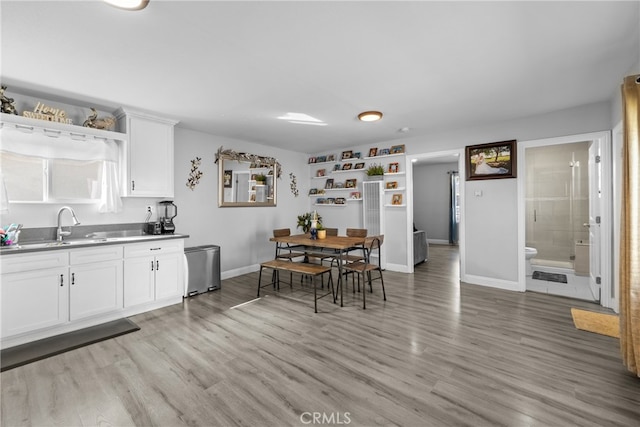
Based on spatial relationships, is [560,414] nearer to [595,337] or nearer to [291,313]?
[595,337]

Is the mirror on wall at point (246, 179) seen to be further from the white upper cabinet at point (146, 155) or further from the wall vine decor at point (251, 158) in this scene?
the white upper cabinet at point (146, 155)

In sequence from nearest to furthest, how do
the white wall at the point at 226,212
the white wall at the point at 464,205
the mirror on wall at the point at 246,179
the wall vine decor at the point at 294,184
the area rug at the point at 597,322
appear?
the area rug at the point at 597,322
the white wall at the point at 464,205
the white wall at the point at 226,212
the mirror on wall at the point at 246,179
the wall vine decor at the point at 294,184

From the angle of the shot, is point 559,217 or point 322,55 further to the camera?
point 559,217

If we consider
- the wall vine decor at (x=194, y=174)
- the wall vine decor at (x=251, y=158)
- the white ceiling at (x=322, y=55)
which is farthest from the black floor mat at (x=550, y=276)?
the wall vine decor at (x=194, y=174)

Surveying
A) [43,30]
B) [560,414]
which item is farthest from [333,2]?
[560,414]

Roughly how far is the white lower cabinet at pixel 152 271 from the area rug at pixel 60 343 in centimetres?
34

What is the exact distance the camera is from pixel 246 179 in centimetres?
542

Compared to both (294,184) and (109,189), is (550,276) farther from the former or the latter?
(109,189)

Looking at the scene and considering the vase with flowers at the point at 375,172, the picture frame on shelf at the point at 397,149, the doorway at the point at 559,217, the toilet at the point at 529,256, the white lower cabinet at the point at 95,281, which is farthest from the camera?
the vase with flowers at the point at 375,172

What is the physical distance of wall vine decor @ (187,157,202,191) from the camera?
Answer: 4.57 metres

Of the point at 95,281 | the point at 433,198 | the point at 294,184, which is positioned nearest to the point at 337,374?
the point at 95,281

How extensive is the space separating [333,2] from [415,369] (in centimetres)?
263

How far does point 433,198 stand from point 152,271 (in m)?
7.99

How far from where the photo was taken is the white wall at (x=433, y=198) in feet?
29.0
